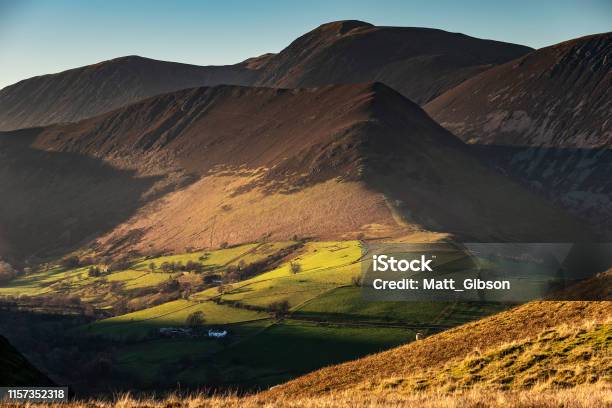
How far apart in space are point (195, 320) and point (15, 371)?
400ft

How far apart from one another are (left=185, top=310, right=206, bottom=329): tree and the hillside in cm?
10569

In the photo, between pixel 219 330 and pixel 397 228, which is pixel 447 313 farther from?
pixel 397 228

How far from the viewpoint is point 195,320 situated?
147125 mm

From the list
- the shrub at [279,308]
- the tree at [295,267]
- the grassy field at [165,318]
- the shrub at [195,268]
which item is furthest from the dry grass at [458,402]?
the shrub at [195,268]

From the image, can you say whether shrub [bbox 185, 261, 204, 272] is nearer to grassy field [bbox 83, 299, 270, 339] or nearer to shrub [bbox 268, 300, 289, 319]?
grassy field [bbox 83, 299, 270, 339]

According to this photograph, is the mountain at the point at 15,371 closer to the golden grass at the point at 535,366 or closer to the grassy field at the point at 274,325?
the golden grass at the point at 535,366

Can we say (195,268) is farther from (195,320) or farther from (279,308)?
(279,308)

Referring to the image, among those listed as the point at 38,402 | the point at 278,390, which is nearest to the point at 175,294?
the point at 278,390

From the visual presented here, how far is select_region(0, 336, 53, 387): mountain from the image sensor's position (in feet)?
84.1

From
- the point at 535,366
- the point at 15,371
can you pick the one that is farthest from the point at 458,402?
the point at 15,371

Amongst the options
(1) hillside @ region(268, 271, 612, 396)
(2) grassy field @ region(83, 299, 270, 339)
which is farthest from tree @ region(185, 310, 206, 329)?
(1) hillside @ region(268, 271, 612, 396)

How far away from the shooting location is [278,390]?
39.1 m

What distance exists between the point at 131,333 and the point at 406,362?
376 ft

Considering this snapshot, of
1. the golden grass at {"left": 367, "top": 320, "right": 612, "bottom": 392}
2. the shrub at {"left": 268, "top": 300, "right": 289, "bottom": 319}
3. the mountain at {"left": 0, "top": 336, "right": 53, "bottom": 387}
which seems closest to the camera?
the mountain at {"left": 0, "top": 336, "right": 53, "bottom": 387}
